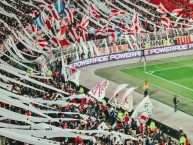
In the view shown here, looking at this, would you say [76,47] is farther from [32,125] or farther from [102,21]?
[32,125]

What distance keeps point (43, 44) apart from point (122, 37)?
10.5m

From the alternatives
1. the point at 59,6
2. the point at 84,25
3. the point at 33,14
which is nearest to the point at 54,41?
the point at 84,25

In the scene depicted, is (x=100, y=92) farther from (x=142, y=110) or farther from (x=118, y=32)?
(x=118, y=32)

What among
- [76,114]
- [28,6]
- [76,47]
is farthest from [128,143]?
[28,6]

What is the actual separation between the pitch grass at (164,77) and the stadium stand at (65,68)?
364 cm

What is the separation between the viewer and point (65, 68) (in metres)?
38.9

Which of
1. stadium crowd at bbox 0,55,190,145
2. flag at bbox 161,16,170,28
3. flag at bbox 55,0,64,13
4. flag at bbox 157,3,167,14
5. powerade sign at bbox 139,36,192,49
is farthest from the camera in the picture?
flag at bbox 157,3,167,14

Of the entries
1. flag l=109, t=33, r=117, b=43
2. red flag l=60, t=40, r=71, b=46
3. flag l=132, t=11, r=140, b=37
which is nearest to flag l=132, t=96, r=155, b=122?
red flag l=60, t=40, r=71, b=46

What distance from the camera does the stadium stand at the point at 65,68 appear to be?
25.5 meters

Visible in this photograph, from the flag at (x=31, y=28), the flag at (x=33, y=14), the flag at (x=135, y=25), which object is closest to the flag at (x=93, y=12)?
the flag at (x=135, y=25)

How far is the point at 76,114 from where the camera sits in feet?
96.2

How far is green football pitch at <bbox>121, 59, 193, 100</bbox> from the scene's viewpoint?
137ft

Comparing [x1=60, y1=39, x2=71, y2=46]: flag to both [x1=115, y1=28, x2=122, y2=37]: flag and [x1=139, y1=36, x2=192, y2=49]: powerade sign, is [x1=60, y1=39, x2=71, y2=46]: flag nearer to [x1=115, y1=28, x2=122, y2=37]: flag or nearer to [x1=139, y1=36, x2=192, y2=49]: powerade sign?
[x1=115, y1=28, x2=122, y2=37]: flag

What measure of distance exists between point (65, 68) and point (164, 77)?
10245mm
